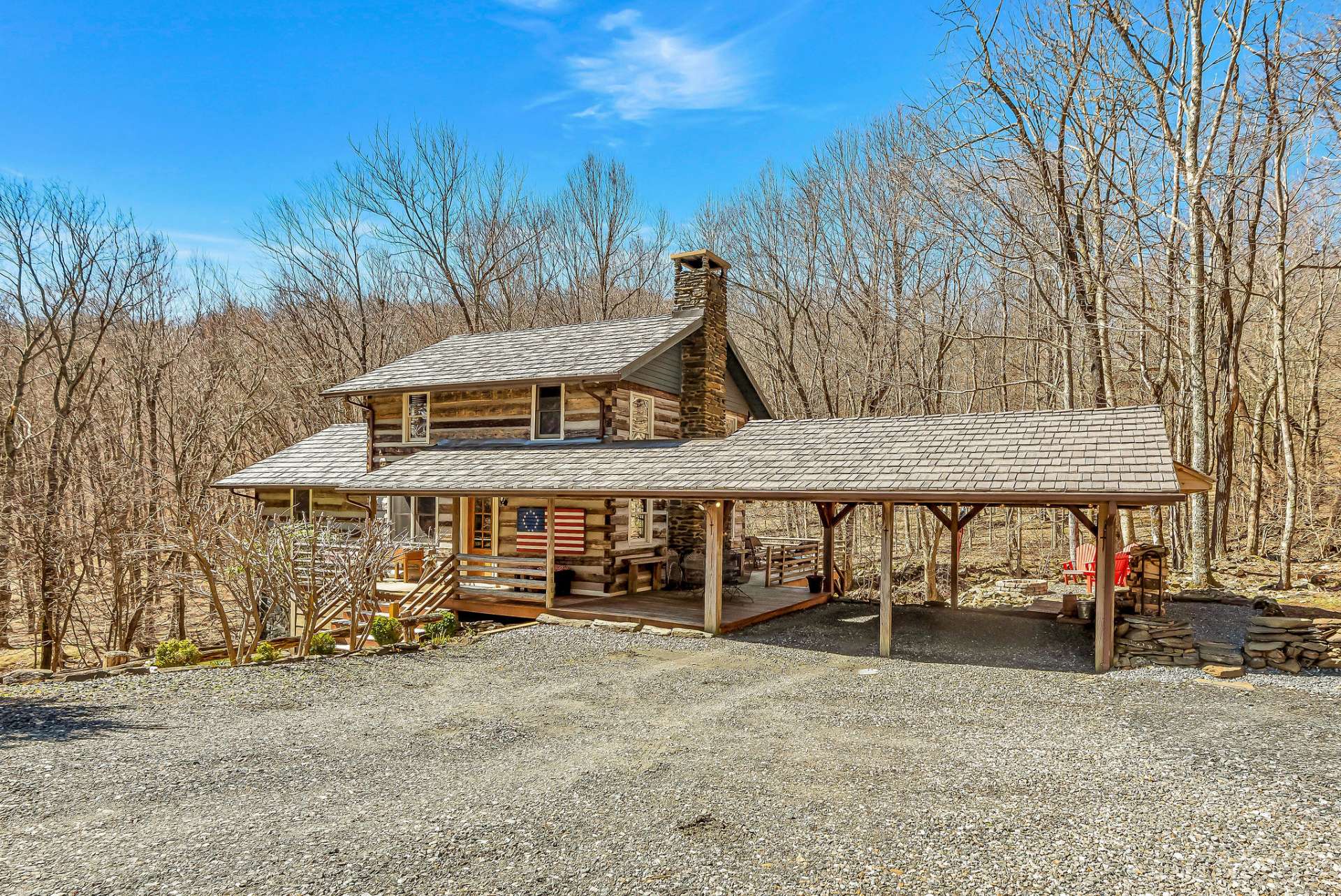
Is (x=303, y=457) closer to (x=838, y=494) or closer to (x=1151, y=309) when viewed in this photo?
(x=838, y=494)

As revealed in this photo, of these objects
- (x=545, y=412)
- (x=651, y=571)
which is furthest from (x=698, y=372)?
(x=651, y=571)

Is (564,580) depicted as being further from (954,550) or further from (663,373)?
(954,550)

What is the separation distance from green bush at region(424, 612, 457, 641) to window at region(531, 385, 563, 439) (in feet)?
14.5

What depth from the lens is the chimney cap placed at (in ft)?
57.7

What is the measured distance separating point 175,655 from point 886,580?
1025cm

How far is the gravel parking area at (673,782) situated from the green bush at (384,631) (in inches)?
86.9

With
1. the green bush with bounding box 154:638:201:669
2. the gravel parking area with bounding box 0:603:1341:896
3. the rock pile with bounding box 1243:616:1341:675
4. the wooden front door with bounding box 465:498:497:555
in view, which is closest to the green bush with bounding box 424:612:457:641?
the wooden front door with bounding box 465:498:497:555

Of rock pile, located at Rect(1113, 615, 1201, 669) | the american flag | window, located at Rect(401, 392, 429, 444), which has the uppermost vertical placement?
window, located at Rect(401, 392, 429, 444)

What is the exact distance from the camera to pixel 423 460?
52.3 ft

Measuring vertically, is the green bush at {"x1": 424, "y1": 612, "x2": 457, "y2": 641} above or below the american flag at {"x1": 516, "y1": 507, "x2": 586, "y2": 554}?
below

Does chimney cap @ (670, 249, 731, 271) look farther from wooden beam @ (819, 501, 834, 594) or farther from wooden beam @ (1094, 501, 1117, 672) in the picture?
wooden beam @ (1094, 501, 1117, 672)

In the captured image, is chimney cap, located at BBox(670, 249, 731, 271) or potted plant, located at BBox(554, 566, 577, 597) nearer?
potted plant, located at BBox(554, 566, 577, 597)

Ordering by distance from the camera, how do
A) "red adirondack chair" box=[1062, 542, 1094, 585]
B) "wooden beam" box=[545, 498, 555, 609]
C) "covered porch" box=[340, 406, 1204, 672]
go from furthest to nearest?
1. "red adirondack chair" box=[1062, 542, 1094, 585]
2. "wooden beam" box=[545, 498, 555, 609]
3. "covered porch" box=[340, 406, 1204, 672]

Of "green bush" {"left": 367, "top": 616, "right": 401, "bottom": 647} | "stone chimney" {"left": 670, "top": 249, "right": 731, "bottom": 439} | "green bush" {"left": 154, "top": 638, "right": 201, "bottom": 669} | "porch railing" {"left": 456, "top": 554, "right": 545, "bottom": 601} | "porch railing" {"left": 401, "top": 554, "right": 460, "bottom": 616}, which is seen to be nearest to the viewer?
"green bush" {"left": 154, "top": 638, "right": 201, "bottom": 669}
